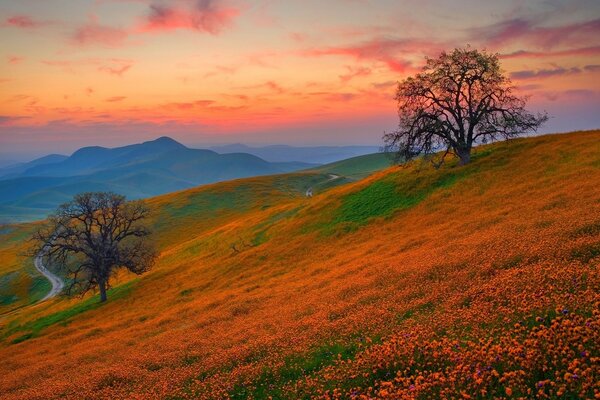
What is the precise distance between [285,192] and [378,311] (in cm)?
12751

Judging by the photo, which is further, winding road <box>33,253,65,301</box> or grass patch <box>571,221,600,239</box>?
winding road <box>33,253,65,301</box>

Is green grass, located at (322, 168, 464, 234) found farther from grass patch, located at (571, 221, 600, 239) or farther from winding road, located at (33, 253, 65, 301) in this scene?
winding road, located at (33, 253, 65, 301)

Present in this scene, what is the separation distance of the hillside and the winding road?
32359 mm

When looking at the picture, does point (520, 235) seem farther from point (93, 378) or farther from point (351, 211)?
point (351, 211)


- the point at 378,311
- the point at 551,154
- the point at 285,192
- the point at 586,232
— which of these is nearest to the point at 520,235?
the point at 586,232

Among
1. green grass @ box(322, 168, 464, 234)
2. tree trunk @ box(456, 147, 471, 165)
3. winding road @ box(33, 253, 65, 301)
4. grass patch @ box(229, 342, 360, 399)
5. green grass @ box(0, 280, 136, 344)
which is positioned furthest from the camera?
winding road @ box(33, 253, 65, 301)

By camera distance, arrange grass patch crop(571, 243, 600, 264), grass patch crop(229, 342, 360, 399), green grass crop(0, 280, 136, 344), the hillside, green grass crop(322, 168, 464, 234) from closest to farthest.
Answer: the hillside < grass patch crop(229, 342, 360, 399) < grass patch crop(571, 243, 600, 264) < green grass crop(322, 168, 464, 234) < green grass crop(0, 280, 136, 344)

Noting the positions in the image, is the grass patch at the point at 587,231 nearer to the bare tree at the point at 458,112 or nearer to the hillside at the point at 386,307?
the hillside at the point at 386,307

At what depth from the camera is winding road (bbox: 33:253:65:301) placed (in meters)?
93.0

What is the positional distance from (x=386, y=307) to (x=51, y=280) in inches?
4462

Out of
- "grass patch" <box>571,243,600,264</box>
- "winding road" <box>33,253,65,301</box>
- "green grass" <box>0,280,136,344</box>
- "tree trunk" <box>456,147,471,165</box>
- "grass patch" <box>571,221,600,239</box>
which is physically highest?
"tree trunk" <box>456,147,471,165</box>

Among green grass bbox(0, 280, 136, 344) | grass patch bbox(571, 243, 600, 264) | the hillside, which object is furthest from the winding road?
grass patch bbox(571, 243, 600, 264)

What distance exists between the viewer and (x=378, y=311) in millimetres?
19203

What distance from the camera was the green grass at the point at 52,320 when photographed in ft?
179
